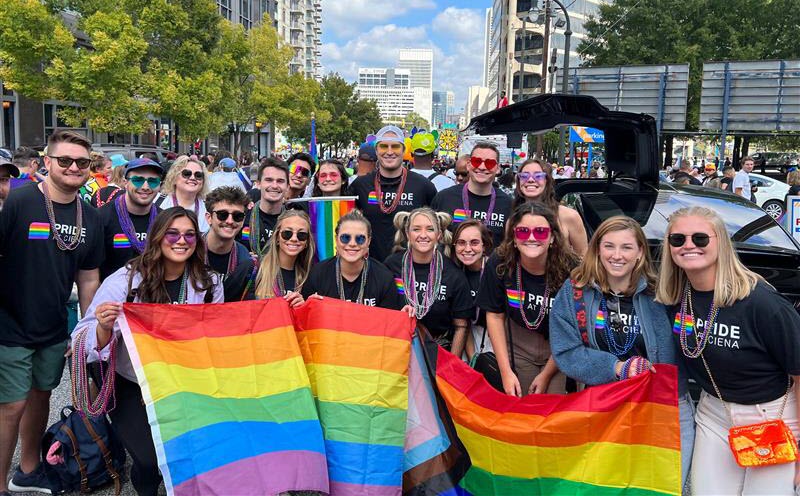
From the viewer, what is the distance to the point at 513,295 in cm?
404

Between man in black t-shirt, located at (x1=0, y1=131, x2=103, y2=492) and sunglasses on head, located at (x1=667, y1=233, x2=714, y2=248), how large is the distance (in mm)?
3522

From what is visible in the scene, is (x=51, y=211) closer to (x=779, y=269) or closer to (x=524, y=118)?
(x=524, y=118)

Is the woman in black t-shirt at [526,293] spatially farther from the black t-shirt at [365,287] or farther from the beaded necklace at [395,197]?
the beaded necklace at [395,197]

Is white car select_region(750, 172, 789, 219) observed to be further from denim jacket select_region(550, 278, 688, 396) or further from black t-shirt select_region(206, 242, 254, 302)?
black t-shirt select_region(206, 242, 254, 302)

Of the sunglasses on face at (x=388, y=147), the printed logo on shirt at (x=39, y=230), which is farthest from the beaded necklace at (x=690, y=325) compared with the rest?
the printed logo on shirt at (x=39, y=230)

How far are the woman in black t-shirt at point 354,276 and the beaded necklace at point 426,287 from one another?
3.7 inches

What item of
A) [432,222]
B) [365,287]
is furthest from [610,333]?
[365,287]

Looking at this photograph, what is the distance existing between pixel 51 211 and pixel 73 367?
0.99 meters

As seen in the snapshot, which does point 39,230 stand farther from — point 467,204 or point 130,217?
point 467,204

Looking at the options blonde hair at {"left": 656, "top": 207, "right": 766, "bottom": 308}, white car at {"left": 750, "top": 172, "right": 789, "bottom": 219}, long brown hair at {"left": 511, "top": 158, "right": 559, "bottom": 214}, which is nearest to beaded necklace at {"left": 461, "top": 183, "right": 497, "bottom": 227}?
long brown hair at {"left": 511, "top": 158, "right": 559, "bottom": 214}

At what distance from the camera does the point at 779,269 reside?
15.8 ft

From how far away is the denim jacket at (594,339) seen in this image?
3.41 metres

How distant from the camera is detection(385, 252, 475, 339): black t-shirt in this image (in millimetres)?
4508

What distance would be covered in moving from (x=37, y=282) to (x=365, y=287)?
204cm
